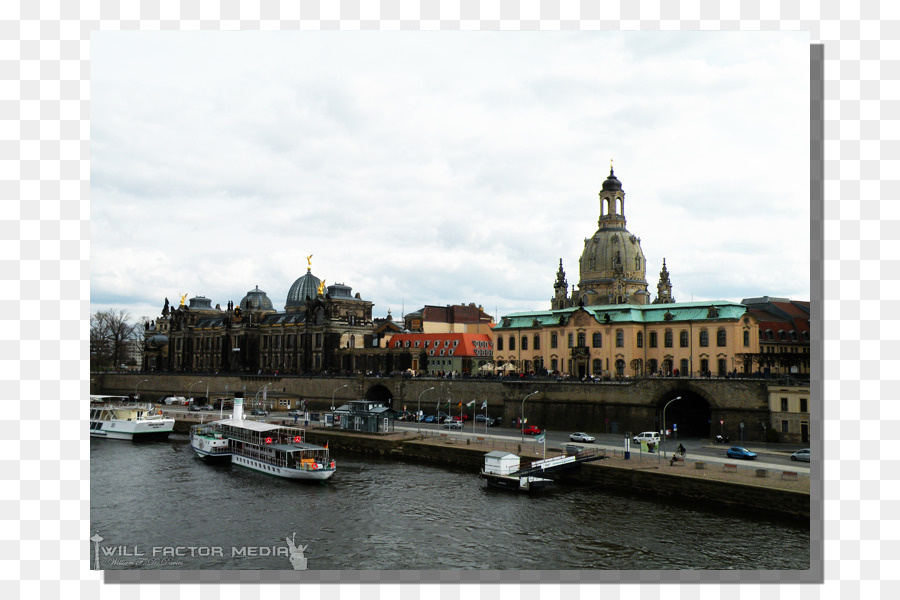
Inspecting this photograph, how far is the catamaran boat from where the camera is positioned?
61031mm

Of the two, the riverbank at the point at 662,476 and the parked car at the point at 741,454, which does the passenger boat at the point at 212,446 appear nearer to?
the riverbank at the point at 662,476

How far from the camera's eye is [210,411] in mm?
114375

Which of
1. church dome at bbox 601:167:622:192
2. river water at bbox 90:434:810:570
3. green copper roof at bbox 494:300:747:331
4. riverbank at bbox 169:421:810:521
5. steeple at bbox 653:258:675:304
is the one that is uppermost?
church dome at bbox 601:167:622:192

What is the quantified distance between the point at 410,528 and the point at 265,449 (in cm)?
2874

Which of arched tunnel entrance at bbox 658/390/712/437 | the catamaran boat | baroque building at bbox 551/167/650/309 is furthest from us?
baroque building at bbox 551/167/650/309

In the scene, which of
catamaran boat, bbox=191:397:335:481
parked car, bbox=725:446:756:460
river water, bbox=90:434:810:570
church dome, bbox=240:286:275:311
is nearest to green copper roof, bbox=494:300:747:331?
parked car, bbox=725:446:756:460

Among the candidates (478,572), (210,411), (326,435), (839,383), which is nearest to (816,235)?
(839,383)

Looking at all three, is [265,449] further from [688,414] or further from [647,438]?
[688,414]

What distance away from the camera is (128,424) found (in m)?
90.2

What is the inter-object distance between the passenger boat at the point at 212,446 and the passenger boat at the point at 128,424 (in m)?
16.2

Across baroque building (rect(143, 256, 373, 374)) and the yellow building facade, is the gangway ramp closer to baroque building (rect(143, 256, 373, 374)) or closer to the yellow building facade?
the yellow building facade

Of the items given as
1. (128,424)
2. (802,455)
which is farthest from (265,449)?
→ (802,455)

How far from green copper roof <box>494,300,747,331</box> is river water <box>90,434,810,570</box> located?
123ft

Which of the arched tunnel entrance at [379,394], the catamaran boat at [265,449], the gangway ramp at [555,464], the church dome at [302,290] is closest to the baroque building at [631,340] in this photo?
the arched tunnel entrance at [379,394]
